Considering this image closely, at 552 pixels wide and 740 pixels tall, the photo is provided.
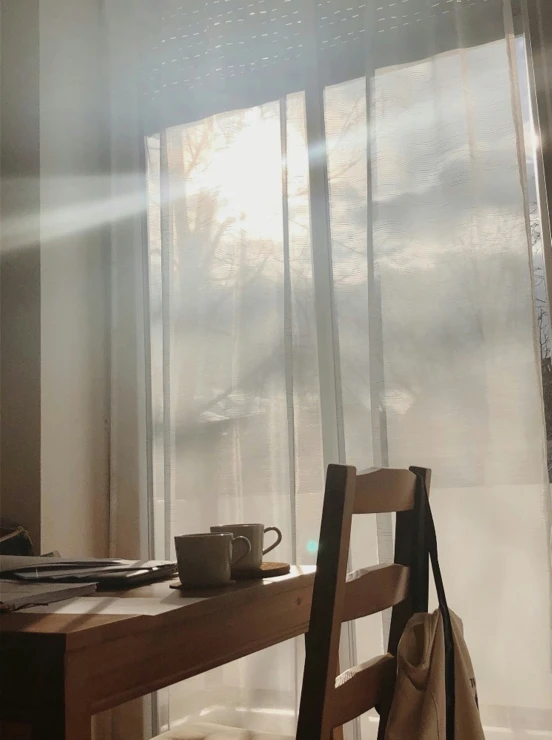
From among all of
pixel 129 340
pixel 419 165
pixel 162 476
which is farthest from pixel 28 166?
pixel 419 165

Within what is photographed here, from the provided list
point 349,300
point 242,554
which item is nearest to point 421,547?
point 242,554

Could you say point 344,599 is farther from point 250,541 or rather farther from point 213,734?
point 213,734

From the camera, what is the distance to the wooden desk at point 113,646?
70cm

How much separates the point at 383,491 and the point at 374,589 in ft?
0.42

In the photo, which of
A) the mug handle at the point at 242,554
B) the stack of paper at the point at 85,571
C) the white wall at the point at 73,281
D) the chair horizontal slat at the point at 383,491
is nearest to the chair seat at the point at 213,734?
the stack of paper at the point at 85,571

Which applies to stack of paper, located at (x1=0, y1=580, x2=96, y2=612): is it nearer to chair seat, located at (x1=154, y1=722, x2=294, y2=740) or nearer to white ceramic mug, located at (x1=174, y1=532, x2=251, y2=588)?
white ceramic mug, located at (x1=174, y1=532, x2=251, y2=588)

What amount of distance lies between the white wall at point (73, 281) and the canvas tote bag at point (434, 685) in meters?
1.38

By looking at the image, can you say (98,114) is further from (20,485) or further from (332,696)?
(332,696)

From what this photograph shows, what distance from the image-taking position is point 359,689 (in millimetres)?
909

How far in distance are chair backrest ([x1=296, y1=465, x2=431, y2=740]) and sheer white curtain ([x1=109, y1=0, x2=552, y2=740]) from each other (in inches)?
32.2

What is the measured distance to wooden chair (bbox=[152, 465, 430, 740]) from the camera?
82 centimetres

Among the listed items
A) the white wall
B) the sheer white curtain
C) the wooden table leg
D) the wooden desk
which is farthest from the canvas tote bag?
the white wall

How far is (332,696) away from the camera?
2.76 ft

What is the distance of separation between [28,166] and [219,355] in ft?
2.59
